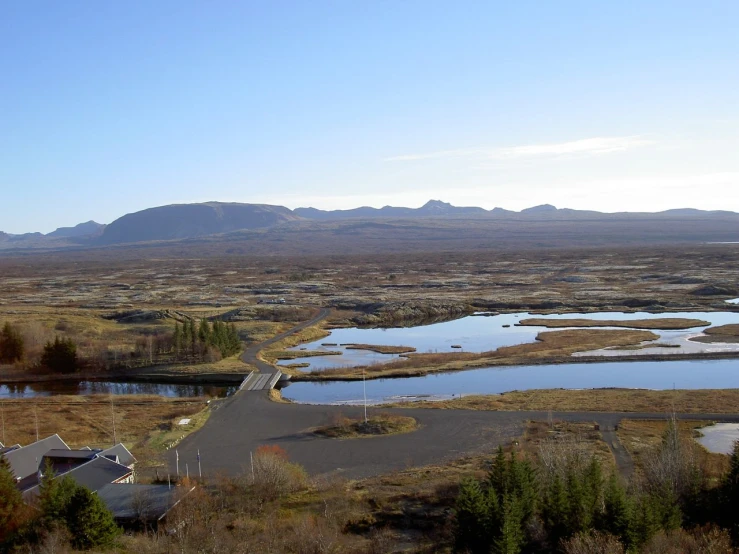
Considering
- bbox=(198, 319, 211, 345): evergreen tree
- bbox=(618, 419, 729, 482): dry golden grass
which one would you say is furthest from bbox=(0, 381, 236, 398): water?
bbox=(618, 419, 729, 482): dry golden grass

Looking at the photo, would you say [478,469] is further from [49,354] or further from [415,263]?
[415,263]

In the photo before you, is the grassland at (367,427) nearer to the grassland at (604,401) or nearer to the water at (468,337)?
the grassland at (604,401)

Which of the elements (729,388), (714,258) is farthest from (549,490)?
(714,258)

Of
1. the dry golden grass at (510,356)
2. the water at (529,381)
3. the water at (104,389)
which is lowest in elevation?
the water at (104,389)

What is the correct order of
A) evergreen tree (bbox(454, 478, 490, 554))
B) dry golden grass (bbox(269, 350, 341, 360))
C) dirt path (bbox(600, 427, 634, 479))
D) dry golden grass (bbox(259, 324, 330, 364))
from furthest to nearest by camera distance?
dry golden grass (bbox(269, 350, 341, 360))
dry golden grass (bbox(259, 324, 330, 364))
dirt path (bbox(600, 427, 634, 479))
evergreen tree (bbox(454, 478, 490, 554))

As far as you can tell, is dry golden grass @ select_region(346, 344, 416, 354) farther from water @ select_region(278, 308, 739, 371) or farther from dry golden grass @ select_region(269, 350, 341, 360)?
dry golden grass @ select_region(269, 350, 341, 360)

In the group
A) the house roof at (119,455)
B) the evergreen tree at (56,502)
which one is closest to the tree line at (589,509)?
the evergreen tree at (56,502)

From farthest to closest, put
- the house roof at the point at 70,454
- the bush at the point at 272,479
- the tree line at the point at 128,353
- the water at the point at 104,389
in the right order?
the tree line at the point at 128,353 → the water at the point at 104,389 → the house roof at the point at 70,454 → the bush at the point at 272,479

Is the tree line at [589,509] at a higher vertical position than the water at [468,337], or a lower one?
higher
